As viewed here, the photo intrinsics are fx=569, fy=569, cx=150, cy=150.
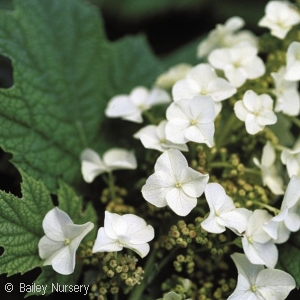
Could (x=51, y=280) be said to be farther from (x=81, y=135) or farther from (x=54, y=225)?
(x=81, y=135)

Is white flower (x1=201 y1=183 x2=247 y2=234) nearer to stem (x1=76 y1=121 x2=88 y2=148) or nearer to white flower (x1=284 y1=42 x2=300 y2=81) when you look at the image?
white flower (x1=284 y1=42 x2=300 y2=81)

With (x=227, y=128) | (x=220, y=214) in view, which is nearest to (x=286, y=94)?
(x=227, y=128)

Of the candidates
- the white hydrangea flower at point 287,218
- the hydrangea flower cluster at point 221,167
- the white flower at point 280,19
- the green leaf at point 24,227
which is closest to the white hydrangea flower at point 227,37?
the hydrangea flower cluster at point 221,167

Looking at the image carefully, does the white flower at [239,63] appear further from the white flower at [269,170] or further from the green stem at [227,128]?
the white flower at [269,170]

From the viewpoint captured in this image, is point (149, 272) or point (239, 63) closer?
point (149, 272)

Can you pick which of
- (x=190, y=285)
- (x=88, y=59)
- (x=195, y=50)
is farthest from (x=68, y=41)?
(x=190, y=285)

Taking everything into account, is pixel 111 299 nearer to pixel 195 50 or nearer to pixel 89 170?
pixel 89 170
